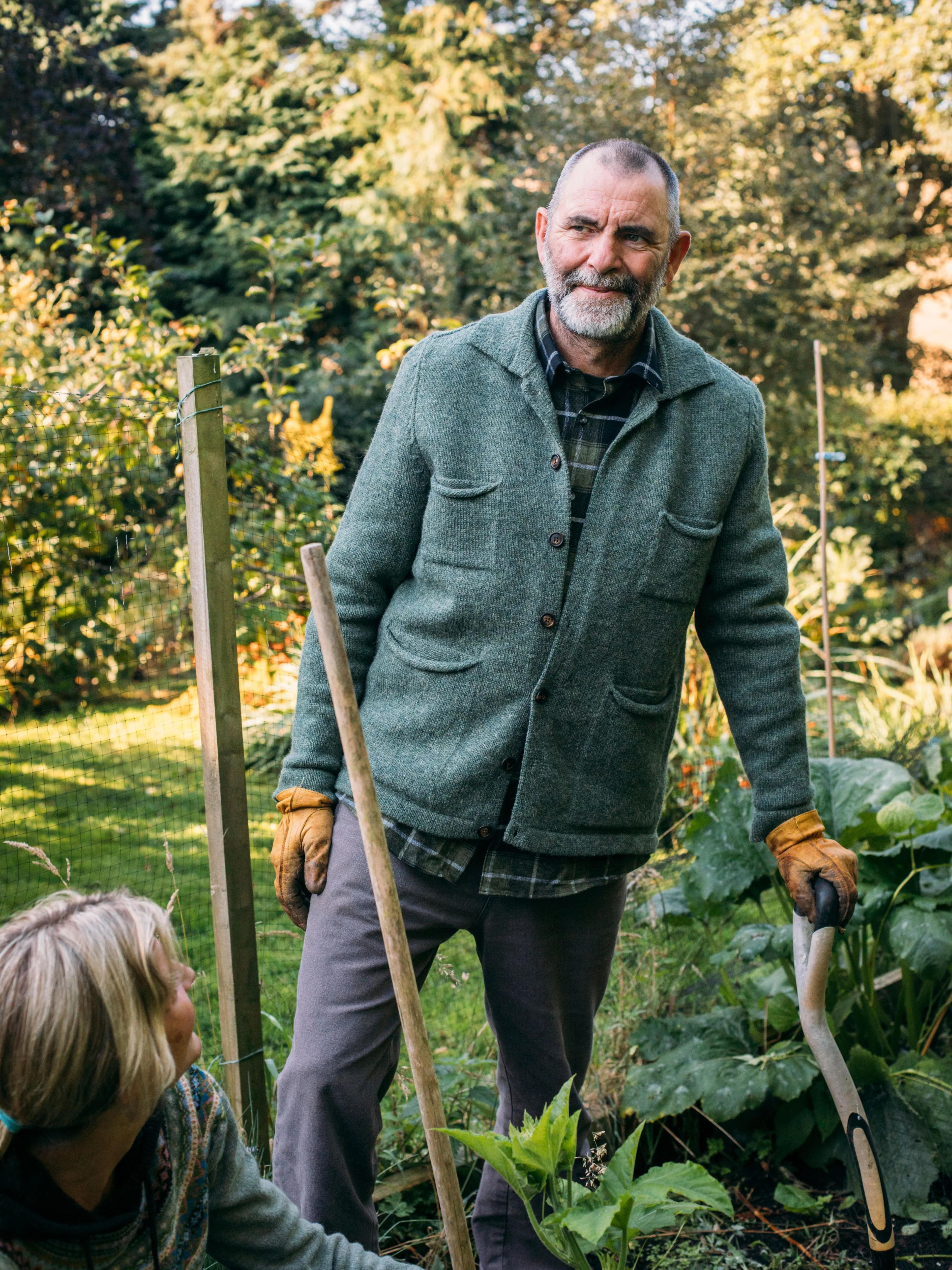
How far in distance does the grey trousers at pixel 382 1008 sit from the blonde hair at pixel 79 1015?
22.6 inches

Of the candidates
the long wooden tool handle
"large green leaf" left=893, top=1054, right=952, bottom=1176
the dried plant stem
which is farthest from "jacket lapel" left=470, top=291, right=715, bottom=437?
the dried plant stem

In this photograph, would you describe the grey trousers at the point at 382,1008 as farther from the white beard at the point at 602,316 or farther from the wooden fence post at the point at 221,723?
the white beard at the point at 602,316

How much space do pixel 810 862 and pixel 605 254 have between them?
Result: 104 centimetres

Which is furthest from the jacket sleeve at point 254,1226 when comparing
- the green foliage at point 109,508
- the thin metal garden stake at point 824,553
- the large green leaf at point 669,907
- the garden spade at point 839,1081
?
the thin metal garden stake at point 824,553

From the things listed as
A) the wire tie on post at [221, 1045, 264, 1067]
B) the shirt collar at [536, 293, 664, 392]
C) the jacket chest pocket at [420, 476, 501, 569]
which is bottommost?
the wire tie on post at [221, 1045, 264, 1067]

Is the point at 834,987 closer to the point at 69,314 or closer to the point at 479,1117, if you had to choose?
the point at 479,1117

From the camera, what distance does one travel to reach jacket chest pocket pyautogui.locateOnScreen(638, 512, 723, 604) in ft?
5.77

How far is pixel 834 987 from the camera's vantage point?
247cm

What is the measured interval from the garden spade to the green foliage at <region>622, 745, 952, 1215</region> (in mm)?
547

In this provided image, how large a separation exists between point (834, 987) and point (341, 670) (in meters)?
1.72

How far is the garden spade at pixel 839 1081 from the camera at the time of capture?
5.41ft

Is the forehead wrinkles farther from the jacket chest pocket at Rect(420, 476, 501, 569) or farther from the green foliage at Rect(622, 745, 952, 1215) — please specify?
the green foliage at Rect(622, 745, 952, 1215)

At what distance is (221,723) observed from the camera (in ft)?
6.99

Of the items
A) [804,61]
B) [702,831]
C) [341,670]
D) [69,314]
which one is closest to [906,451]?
[804,61]
